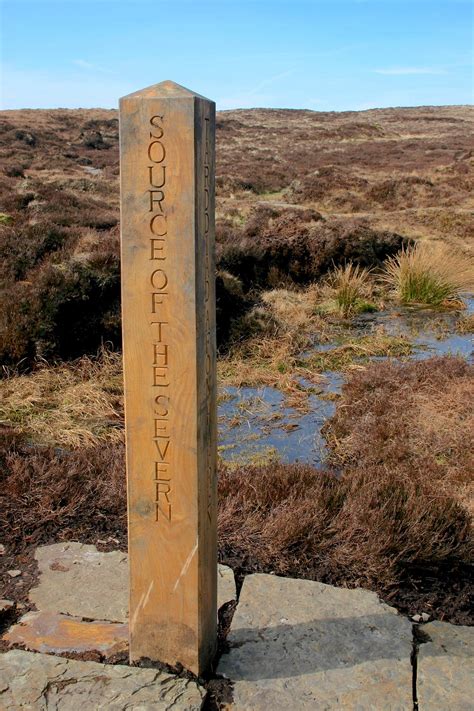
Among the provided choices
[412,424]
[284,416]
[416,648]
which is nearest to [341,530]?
[416,648]

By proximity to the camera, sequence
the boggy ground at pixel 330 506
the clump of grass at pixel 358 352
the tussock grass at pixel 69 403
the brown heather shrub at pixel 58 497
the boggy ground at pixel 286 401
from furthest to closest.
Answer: the clump of grass at pixel 358 352 < the tussock grass at pixel 69 403 < the brown heather shrub at pixel 58 497 < the boggy ground at pixel 286 401 < the boggy ground at pixel 330 506

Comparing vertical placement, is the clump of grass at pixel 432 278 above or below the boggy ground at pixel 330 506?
above

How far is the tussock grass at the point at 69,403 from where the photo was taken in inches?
235

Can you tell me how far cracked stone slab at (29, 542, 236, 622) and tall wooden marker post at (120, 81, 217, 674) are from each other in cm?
54

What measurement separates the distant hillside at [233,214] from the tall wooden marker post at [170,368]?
17.9ft

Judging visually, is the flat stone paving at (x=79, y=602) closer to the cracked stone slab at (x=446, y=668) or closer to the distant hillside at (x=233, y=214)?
the cracked stone slab at (x=446, y=668)

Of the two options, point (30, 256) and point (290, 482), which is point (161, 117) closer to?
point (290, 482)

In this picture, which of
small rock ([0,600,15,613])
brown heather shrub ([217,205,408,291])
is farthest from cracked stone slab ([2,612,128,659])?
brown heather shrub ([217,205,408,291])

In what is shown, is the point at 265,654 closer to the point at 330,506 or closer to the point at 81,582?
the point at 81,582

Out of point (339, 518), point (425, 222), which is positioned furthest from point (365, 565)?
point (425, 222)

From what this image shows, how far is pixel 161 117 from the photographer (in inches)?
84.3

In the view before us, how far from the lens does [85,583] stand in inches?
133

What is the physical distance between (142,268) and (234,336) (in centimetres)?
670

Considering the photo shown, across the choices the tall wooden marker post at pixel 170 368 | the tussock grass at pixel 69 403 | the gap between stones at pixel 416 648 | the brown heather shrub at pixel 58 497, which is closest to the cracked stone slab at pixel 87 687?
the tall wooden marker post at pixel 170 368
